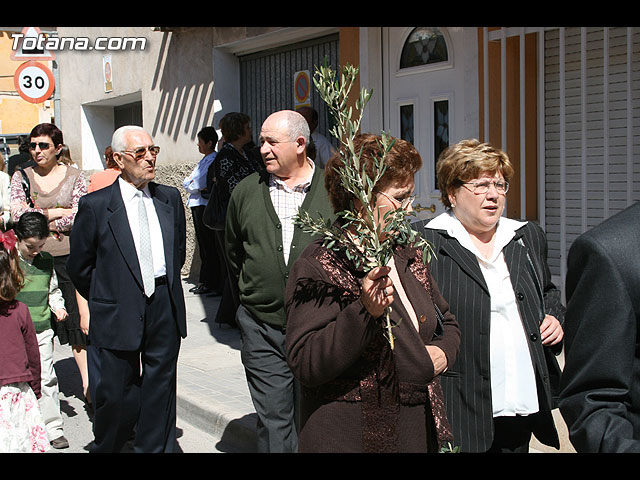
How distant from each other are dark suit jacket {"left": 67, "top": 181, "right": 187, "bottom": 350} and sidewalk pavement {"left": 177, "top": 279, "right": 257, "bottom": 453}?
1.32 m

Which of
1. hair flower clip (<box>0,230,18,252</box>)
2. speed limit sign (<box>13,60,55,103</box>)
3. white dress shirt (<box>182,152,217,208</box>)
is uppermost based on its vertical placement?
speed limit sign (<box>13,60,55,103</box>)

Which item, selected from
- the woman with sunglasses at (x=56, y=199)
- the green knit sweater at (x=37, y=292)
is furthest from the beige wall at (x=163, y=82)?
the green knit sweater at (x=37, y=292)

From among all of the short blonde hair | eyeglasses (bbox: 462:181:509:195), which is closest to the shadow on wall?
the short blonde hair

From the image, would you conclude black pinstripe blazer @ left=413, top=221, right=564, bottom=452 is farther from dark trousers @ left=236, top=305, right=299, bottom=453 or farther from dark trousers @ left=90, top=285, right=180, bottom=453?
dark trousers @ left=90, top=285, right=180, bottom=453

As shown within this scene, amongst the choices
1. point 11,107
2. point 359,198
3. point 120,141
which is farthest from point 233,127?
point 11,107

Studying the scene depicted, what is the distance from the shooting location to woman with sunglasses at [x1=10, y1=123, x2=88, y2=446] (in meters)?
6.24

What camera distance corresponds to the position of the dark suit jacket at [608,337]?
1669 mm

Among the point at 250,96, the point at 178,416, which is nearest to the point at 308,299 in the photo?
the point at 178,416

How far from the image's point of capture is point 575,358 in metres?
1.79

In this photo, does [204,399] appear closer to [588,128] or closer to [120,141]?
[120,141]

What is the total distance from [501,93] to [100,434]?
14.3 ft

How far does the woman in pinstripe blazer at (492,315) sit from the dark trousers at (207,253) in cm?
707

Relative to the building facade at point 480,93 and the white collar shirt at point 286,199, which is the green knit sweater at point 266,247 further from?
the building facade at point 480,93
